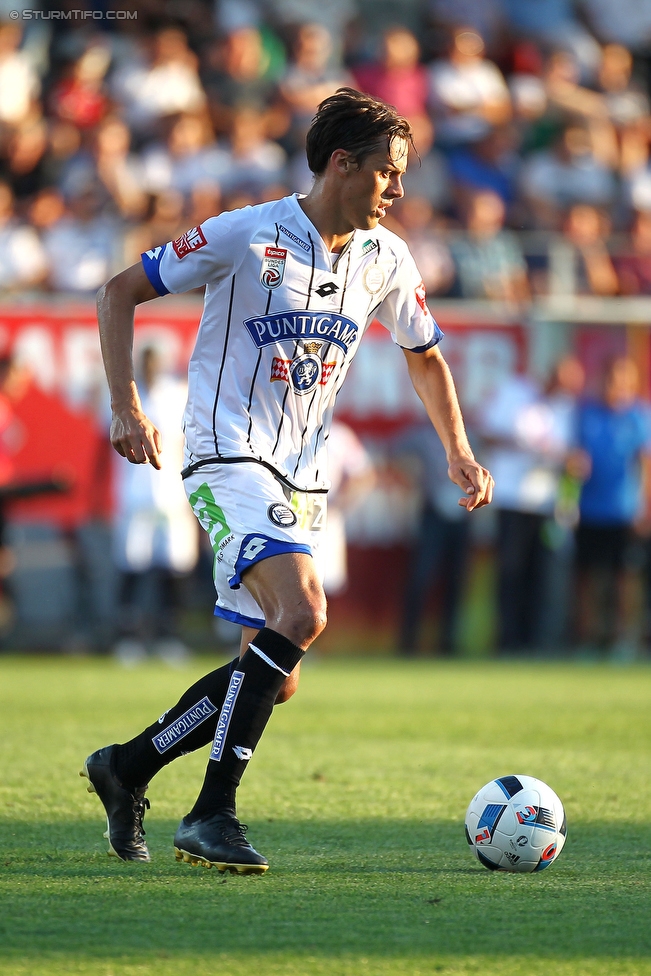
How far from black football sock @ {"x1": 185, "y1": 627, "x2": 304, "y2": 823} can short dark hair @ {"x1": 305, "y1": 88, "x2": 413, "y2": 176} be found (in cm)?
161

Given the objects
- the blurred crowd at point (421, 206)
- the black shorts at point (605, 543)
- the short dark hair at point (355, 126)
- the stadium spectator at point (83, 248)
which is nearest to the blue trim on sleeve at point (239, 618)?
the short dark hair at point (355, 126)

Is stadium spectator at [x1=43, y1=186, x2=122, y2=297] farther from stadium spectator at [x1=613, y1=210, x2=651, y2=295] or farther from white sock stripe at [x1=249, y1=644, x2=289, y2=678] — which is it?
white sock stripe at [x1=249, y1=644, x2=289, y2=678]

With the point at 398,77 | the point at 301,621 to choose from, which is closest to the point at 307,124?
the point at 398,77

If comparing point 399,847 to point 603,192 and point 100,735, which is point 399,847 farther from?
point 603,192

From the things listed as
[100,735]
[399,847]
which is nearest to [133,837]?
[399,847]

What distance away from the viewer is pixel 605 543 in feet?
47.1

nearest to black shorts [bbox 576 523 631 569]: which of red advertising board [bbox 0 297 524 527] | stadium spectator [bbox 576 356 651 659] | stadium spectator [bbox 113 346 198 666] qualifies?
stadium spectator [bbox 576 356 651 659]

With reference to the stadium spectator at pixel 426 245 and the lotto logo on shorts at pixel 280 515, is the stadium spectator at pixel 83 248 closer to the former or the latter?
the stadium spectator at pixel 426 245

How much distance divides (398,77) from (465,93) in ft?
2.77

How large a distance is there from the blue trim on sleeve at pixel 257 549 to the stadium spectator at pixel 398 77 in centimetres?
1239

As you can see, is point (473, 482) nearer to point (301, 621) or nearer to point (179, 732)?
point (301, 621)

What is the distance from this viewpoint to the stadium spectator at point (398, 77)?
1627 cm

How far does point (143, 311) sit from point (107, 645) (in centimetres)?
328

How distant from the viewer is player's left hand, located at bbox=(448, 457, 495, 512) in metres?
4.93
